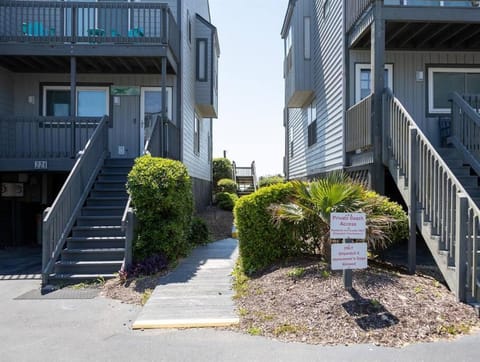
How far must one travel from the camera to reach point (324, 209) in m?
6.13

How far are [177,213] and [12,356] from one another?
4.01m

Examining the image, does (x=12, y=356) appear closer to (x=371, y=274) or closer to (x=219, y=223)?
(x=371, y=274)

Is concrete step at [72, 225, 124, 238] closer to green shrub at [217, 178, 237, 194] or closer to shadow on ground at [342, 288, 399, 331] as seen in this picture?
shadow on ground at [342, 288, 399, 331]

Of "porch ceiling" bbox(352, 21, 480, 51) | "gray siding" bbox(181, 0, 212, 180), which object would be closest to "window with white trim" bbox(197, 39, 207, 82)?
"gray siding" bbox(181, 0, 212, 180)

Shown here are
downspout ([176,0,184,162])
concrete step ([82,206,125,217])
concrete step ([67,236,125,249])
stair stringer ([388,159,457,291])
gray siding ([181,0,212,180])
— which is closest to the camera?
stair stringer ([388,159,457,291])

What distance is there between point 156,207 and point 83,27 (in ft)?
21.2

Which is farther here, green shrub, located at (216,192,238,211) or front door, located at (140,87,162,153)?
green shrub, located at (216,192,238,211)

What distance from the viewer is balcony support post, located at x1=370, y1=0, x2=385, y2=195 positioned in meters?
8.09

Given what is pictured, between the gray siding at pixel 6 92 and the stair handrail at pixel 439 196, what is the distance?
10.7 m

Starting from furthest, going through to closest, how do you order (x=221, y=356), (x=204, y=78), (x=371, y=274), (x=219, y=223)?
(x=204, y=78) < (x=219, y=223) < (x=371, y=274) < (x=221, y=356)

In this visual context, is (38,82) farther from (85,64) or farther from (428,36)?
(428,36)

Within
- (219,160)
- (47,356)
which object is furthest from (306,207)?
(219,160)

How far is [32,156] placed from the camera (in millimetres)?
10352

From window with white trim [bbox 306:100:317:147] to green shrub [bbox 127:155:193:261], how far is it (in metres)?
7.28
